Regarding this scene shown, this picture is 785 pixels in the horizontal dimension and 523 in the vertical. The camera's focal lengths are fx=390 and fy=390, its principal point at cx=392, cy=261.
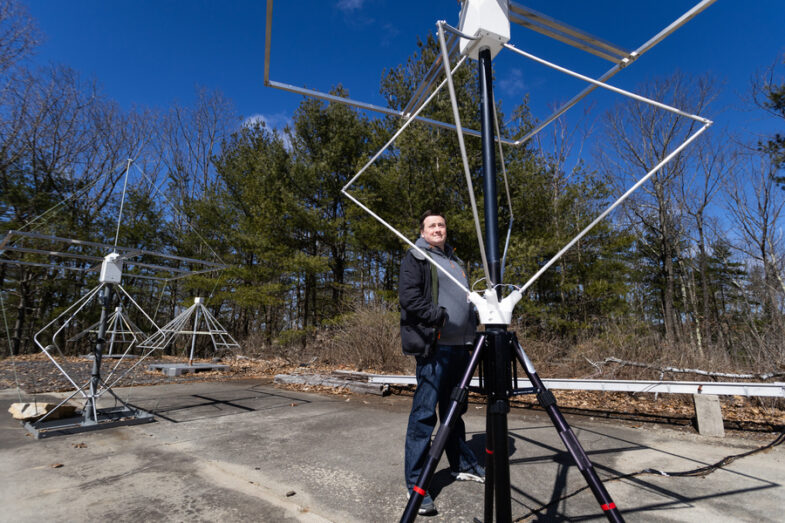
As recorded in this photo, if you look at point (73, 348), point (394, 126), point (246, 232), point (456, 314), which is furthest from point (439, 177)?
point (73, 348)

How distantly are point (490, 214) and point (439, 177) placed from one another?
35.3ft

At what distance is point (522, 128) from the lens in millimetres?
11992

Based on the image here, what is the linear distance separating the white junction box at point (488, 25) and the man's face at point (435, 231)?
1048 millimetres

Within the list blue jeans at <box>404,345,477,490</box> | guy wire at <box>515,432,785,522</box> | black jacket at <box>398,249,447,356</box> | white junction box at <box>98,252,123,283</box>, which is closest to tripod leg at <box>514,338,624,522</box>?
black jacket at <box>398,249,447,356</box>

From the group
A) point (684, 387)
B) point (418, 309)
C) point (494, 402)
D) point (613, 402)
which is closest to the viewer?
point (494, 402)

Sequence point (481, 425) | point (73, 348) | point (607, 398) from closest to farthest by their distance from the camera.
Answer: point (481, 425) → point (607, 398) → point (73, 348)

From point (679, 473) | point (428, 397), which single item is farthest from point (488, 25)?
point (679, 473)

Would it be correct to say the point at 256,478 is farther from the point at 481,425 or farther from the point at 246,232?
the point at 246,232

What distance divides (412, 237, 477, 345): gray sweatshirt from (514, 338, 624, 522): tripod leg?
86cm

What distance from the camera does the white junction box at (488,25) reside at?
134 centimetres

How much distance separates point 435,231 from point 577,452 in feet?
4.85

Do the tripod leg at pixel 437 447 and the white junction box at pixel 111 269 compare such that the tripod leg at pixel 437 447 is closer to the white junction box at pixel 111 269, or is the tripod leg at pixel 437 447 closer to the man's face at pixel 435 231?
the man's face at pixel 435 231

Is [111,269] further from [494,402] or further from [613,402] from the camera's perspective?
[613,402]

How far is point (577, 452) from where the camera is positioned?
39.8 inches
